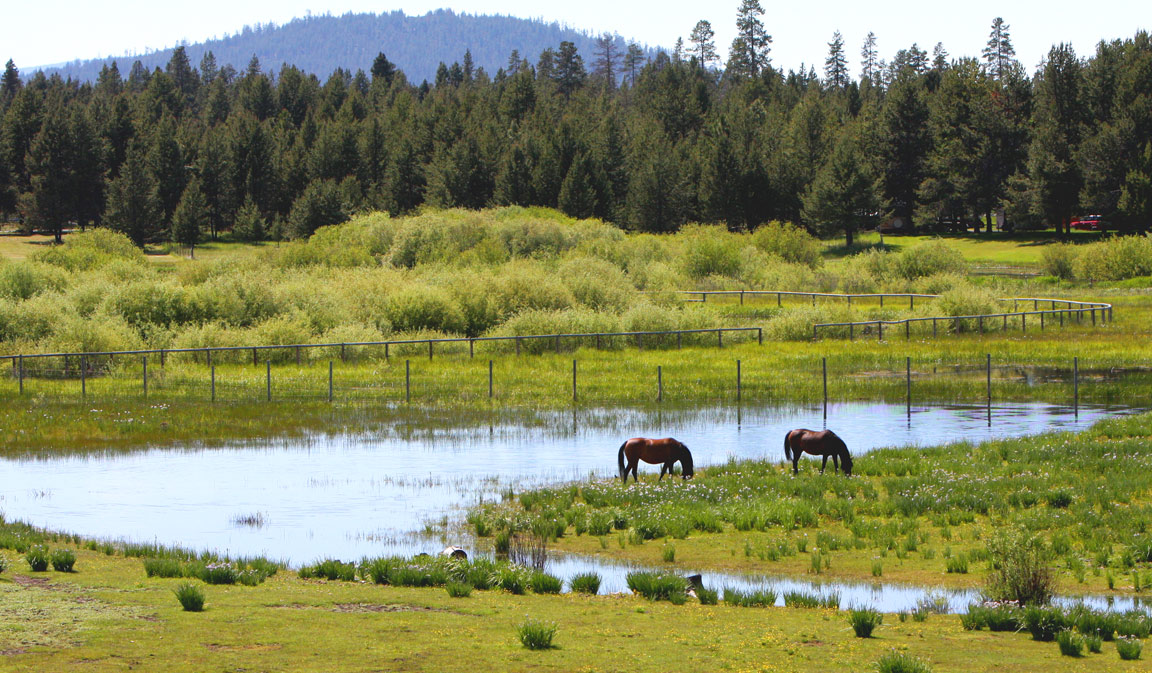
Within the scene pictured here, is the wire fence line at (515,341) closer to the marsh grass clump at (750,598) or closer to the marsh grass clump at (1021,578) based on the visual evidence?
the marsh grass clump at (750,598)

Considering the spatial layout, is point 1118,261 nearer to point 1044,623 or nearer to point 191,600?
point 1044,623

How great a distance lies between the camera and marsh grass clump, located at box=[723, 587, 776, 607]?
47.2ft

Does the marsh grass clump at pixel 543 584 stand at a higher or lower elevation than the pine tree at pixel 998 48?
lower

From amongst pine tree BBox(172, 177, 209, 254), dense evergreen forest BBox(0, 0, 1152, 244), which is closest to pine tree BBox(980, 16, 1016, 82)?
dense evergreen forest BBox(0, 0, 1152, 244)

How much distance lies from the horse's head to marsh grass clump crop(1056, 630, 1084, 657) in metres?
12.3

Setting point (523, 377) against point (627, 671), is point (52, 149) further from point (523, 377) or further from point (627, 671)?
point (627, 671)

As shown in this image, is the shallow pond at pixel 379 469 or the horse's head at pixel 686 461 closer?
the shallow pond at pixel 379 469

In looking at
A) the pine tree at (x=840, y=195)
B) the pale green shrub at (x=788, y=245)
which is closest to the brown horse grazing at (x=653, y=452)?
the pale green shrub at (x=788, y=245)

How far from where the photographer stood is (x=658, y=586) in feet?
48.5

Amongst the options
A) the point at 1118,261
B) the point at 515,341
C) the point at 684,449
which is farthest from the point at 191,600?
the point at 1118,261

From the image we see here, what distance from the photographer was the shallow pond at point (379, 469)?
69.9 ft

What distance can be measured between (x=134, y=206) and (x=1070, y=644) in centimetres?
13507

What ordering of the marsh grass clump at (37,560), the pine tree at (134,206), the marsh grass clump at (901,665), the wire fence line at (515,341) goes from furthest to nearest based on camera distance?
the pine tree at (134,206) → the wire fence line at (515,341) → the marsh grass clump at (37,560) → the marsh grass clump at (901,665)

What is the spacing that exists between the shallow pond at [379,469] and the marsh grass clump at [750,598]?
629 centimetres
